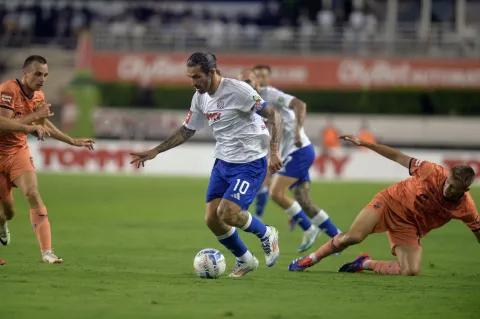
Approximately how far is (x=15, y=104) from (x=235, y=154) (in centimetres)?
276

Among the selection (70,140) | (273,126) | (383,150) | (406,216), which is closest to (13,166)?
(70,140)

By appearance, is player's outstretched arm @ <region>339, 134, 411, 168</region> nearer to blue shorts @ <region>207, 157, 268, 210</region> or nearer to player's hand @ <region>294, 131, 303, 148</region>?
blue shorts @ <region>207, 157, 268, 210</region>

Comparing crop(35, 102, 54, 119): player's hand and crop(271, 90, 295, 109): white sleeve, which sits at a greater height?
crop(35, 102, 54, 119): player's hand

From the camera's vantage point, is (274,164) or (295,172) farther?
(295,172)

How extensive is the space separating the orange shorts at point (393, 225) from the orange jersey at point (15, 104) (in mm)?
4212

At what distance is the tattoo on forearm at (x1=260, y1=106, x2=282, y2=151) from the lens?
1036cm

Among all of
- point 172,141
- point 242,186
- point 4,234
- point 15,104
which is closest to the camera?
point 242,186

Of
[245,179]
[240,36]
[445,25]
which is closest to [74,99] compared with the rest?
[240,36]

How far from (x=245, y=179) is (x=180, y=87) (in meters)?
29.8

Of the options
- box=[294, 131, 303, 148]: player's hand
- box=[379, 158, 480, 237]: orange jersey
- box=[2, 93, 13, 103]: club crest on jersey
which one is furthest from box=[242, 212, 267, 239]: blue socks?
box=[294, 131, 303, 148]: player's hand

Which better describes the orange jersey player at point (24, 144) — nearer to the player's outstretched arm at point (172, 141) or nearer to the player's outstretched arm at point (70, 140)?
the player's outstretched arm at point (70, 140)

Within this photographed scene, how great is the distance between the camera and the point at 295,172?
47.2 ft

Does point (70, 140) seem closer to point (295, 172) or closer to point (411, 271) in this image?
point (295, 172)

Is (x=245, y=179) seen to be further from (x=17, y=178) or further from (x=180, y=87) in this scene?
(x=180, y=87)
